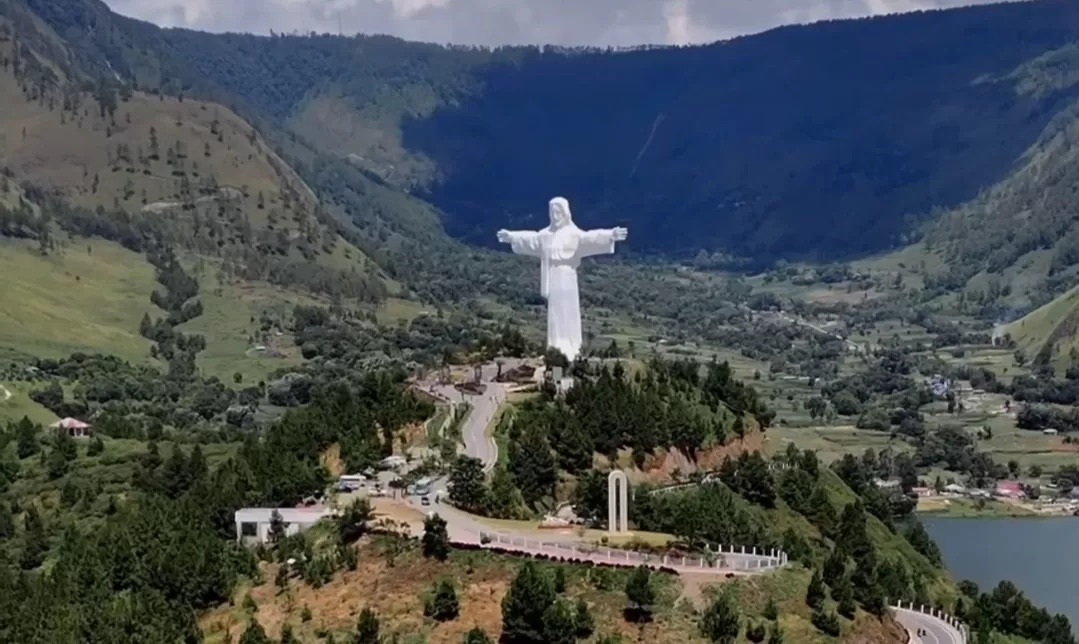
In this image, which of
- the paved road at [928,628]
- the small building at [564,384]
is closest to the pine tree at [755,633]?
the paved road at [928,628]

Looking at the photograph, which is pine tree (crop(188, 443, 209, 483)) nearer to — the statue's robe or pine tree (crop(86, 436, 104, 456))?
pine tree (crop(86, 436, 104, 456))

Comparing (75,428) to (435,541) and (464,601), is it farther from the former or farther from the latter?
(464,601)

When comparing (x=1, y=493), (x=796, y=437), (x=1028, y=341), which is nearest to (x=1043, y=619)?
(x=1, y=493)

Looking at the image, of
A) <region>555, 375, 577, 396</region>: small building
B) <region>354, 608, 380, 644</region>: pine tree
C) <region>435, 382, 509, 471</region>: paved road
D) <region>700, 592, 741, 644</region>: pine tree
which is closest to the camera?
<region>700, 592, 741, 644</region>: pine tree

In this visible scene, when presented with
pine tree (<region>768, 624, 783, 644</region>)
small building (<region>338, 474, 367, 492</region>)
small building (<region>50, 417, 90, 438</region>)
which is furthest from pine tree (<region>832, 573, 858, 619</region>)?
small building (<region>50, 417, 90, 438</region>)

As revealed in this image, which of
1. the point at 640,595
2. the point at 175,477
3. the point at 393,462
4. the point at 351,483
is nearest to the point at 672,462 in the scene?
the point at 393,462
